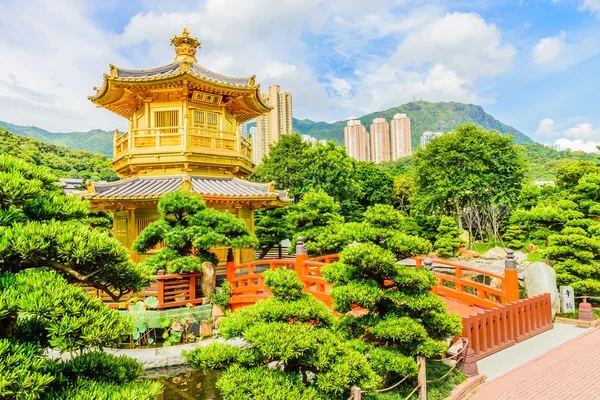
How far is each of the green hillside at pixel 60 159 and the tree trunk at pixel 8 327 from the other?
4719cm

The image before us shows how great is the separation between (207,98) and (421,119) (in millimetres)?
149898

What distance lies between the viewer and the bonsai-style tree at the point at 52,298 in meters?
2.46

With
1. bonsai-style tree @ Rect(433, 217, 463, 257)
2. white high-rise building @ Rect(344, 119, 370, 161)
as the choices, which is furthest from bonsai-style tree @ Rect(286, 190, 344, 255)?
white high-rise building @ Rect(344, 119, 370, 161)

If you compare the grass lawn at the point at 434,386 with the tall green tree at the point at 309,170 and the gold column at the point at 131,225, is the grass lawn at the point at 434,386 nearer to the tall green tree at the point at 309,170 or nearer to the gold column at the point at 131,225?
the gold column at the point at 131,225

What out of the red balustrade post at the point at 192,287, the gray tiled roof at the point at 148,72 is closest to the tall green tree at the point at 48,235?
the red balustrade post at the point at 192,287

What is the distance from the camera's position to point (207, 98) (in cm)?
1328

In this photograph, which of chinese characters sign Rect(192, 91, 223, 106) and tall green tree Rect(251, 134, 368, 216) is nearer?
chinese characters sign Rect(192, 91, 223, 106)

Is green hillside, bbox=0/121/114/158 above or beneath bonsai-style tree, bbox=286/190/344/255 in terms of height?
above

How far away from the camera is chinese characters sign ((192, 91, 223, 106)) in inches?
509

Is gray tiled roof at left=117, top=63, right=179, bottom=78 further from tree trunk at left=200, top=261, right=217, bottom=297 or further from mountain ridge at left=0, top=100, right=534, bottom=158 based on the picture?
mountain ridge at left=0, top=100, right=534, bottom=158

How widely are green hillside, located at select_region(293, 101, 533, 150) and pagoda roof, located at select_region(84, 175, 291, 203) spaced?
400 feet

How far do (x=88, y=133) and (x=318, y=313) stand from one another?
150m

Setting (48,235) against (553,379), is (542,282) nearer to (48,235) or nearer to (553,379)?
(553,379)

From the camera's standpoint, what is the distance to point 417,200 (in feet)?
96.1
